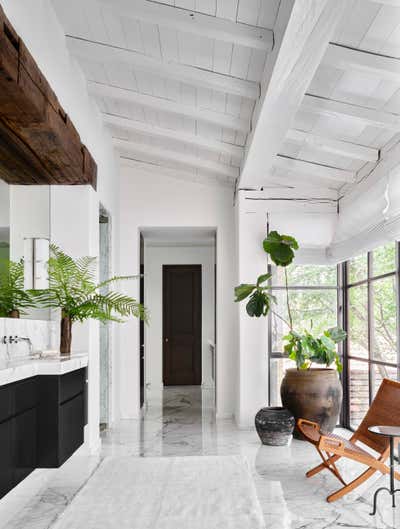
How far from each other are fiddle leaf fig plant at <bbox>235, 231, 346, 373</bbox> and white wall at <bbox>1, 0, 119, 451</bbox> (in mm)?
1639

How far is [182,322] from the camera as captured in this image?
1086 centimetres

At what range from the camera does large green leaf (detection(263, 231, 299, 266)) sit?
6262mm

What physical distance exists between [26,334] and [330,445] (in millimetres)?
2128

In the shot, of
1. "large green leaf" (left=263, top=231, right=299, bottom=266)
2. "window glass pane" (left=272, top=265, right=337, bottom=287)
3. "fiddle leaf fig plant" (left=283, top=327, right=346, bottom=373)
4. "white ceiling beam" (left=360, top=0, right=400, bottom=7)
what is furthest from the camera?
"window glass pane" (left=272, top=265, right=337, bottom=287)

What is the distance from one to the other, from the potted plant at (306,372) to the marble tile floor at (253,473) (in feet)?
1.12

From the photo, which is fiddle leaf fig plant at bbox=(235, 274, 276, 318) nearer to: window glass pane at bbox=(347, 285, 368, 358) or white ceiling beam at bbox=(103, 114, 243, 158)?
window glass pane at bbox=(347, 285, 368, 358)

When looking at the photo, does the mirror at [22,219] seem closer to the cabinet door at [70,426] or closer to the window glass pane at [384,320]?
the cabinet door at [70,426]

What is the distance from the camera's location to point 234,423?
6965 millimetres

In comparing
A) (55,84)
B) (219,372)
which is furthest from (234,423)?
(55,84)

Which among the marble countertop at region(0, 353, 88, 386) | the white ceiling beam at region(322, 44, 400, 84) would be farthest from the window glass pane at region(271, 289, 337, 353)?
the white ceiling beam at region(322, 44, 400, 84)

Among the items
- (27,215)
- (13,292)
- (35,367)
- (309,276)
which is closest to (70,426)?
(35,367)

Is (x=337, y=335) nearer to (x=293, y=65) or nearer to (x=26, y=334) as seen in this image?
(x=26, y=334)

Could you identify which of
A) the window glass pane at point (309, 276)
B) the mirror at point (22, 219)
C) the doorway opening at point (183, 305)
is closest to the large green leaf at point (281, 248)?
the window glass pane at point (309, 276)

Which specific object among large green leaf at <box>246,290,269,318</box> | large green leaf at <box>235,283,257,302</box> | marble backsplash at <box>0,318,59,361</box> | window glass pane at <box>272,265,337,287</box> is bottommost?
marble backsplash at <box>0,318,59,361</box>
